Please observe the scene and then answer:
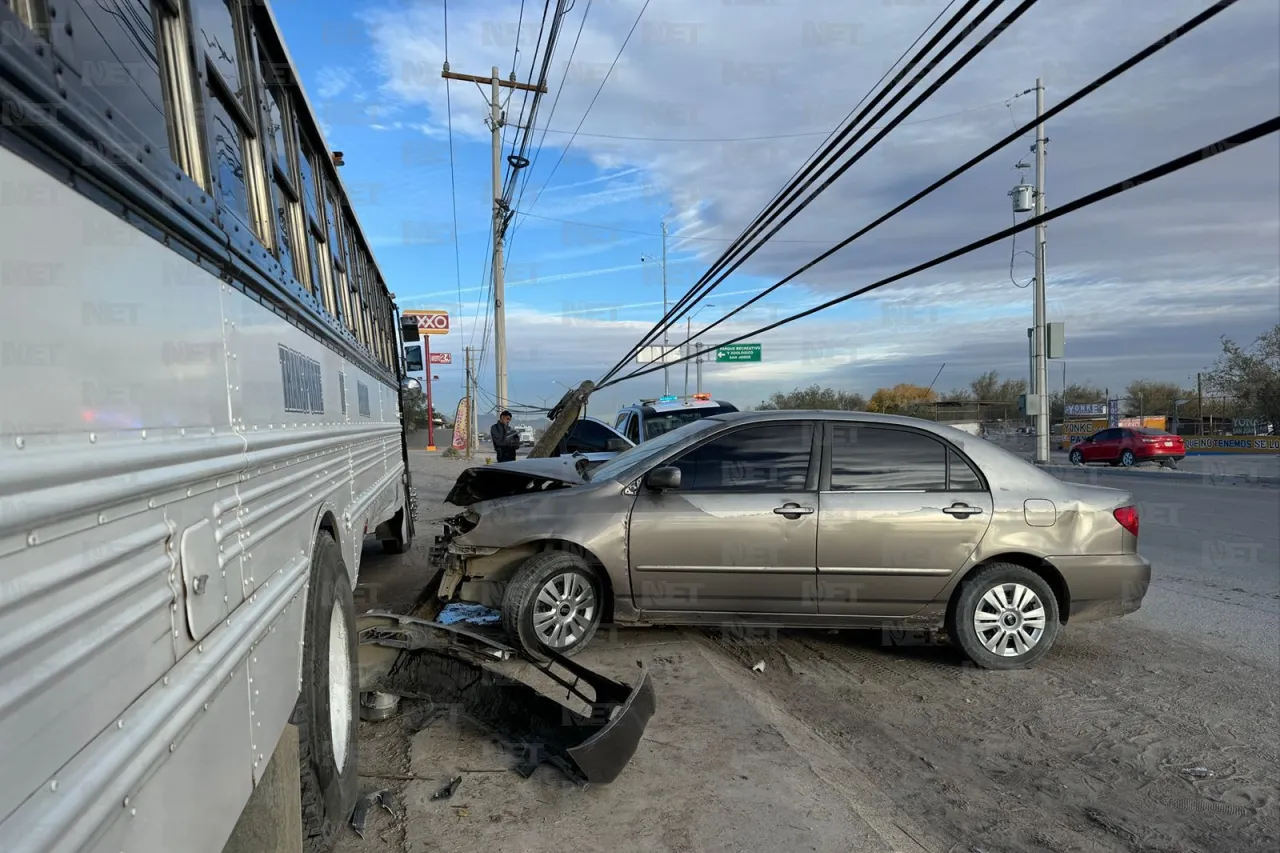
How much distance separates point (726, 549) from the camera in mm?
5117

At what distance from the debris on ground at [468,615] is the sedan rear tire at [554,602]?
921mm

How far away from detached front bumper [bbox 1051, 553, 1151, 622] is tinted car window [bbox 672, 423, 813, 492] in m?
1.75

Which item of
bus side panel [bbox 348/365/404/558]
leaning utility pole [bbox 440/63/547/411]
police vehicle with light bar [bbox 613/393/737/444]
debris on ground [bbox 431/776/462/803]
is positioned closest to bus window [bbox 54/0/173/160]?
debris on ground [bbox 431/776/462/803]

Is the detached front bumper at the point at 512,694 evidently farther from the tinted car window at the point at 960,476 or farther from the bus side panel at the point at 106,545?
the tinted car window at the point at 960,476

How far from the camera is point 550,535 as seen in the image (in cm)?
514

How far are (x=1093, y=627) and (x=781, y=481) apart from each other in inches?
→ 115

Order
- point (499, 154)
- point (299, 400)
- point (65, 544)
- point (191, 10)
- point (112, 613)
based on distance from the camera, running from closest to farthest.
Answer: point (65, 544) → point (112, 613) → point (191, 10) → point (299, 400) → point (499, 154)

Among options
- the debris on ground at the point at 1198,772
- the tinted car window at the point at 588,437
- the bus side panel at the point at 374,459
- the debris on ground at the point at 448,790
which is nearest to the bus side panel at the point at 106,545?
the debris on ground at the point at 448,790

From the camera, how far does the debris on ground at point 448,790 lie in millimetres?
3307

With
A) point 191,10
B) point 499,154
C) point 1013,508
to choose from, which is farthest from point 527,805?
point 499,154

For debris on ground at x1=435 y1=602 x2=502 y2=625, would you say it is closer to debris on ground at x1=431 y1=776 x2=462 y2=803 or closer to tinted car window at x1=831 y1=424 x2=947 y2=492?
debris on ground at x1=431 y1=776 x2=462 y2=803

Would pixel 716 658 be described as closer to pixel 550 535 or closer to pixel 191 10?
pixel 550 535

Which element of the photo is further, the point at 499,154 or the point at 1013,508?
the point at 499,154

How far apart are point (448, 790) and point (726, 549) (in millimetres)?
2350
